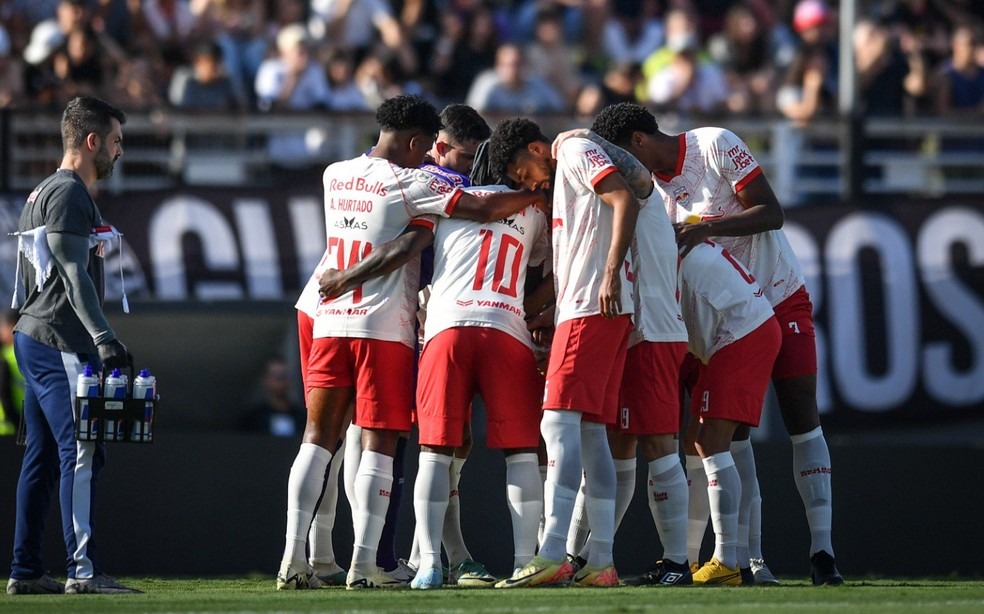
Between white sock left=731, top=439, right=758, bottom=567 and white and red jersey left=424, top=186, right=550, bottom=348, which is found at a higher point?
white and red jersey left=424, top=186, right=550, bottom=348

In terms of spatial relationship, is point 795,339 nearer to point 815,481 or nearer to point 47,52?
point 815,481

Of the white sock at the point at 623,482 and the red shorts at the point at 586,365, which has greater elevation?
the red shorts at the point at 586,365

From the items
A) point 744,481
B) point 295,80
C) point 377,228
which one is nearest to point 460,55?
point 295,80

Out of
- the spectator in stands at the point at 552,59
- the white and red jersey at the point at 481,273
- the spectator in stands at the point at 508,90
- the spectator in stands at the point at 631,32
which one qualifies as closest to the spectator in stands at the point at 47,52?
the spectator in stands at the point at 508,90

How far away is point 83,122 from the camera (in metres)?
7.73

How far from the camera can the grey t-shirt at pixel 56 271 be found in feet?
24.6

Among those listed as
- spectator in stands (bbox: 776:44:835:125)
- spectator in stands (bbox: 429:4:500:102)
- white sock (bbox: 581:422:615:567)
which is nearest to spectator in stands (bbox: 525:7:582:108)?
spectator in stands (bbox: 429:4:500:102)

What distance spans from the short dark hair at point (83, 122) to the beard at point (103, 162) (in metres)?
0.09

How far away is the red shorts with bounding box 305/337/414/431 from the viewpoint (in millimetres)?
7551

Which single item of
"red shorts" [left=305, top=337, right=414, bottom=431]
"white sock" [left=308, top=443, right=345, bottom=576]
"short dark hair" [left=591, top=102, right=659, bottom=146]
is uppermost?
"short dark hair" [left=591, top=102, right=659, bottom=146]

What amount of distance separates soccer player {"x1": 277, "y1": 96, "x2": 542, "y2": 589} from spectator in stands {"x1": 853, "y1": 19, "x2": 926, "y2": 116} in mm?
8490

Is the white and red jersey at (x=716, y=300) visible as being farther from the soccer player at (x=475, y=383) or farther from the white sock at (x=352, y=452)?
the white sock at (x=352, y=452)

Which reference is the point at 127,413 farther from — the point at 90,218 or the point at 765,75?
the point at 765,75

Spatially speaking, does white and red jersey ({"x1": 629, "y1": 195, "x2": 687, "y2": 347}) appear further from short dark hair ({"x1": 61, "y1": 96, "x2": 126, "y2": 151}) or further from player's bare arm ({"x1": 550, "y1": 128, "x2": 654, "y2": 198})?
short dark hair ({"x1": 61, "y1": 96, "x2": 126, "y2": 151})
